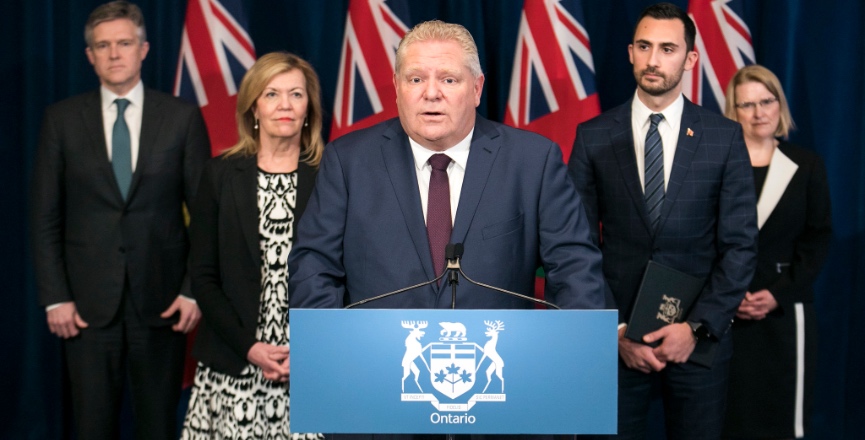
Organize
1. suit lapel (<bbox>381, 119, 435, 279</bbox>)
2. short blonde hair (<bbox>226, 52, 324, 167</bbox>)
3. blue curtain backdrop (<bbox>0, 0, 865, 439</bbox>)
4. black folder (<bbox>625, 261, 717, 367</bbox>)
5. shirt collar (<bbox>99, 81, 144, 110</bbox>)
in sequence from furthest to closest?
blue curtain backdrop (<bbox>0, 0, 865, 439</bbox>), shirt collar (<bbox>99, 81, 144, 110</bbox>), short blonde hair (<bbox>226, 52, 324, 167</bbox>), black folder (<bbox>625, 261, 717, 367</bbox>), suit lapel (<bbox>381, 119, 435, 279</bbox>)

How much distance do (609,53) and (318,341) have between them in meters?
3.07

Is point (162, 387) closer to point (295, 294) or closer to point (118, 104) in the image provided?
point (118, 104)

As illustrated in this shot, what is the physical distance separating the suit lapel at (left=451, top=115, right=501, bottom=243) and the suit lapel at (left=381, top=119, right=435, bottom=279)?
8cm

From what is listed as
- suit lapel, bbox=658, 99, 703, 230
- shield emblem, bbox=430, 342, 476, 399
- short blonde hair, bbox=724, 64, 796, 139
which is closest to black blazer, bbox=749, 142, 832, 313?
short blonde hair, bbox=724, 64, 796, 139

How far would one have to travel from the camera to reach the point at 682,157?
3369 mm

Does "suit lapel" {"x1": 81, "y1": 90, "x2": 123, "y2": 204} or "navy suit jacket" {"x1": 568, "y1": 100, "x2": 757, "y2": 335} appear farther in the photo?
"suit lapel" {"x1": 81, "y1": 90, "x2": 123, "y2": 204}

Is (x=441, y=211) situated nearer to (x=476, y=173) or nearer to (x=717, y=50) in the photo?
(x=476, y=173)

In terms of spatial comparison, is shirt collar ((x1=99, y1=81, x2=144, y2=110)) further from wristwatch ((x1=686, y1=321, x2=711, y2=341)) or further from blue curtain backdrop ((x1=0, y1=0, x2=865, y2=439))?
wristwatch ((x1=686, y1=321, x2=711, y2=341))

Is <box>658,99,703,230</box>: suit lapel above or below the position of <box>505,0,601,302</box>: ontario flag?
below

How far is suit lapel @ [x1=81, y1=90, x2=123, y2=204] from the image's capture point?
377 centimetres

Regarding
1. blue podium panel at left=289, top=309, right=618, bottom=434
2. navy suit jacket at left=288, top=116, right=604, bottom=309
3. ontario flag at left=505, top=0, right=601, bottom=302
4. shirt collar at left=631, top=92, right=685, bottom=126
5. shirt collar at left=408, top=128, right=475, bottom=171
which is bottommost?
blue podium panel at left=289, top=309, right=618, bottom=434

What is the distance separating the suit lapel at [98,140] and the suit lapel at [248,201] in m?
0.62

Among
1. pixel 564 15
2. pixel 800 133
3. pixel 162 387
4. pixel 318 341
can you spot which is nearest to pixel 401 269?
pixel 318 341

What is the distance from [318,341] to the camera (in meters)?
1.93
